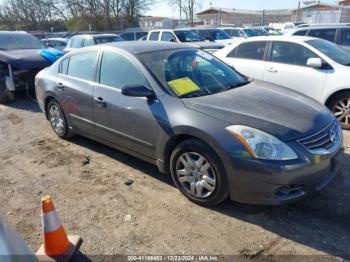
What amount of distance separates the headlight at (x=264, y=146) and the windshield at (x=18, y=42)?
7.93 meters

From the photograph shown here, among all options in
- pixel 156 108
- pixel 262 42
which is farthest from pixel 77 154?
pixel 262 42

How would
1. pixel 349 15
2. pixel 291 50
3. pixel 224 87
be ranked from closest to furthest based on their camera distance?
pixel 224 87, pixel 291 50, pixel 349 15

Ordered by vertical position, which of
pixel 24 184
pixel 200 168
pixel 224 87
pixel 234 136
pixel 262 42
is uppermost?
pixel 262 42

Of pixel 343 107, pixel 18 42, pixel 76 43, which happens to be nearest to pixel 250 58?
pixel 343 107

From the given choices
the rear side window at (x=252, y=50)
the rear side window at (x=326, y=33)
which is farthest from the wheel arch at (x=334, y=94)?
the rear side window at (x=326, y=33)

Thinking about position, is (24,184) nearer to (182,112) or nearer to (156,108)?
(156,108)

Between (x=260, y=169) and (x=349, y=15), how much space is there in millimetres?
30325

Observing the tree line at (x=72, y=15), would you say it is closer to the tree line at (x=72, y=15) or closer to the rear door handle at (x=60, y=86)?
the tree line at (x=72, y=15)

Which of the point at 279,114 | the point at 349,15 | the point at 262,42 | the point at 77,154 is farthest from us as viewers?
the point at 349,15

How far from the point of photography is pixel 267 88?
3838 mm

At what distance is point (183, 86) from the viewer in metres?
3.45

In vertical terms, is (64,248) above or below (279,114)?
below

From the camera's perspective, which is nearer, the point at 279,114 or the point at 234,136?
the point at 234,136

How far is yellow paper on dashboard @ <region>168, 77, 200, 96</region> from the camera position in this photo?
11.1ft
